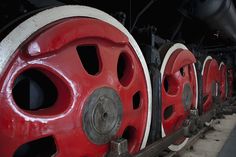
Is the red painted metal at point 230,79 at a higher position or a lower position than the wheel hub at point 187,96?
higher

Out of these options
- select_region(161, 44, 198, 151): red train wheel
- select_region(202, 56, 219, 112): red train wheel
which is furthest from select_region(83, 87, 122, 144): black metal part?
select_region(202, 56, 219, 112): red train wheel

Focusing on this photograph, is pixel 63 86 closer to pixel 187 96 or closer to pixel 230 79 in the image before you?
pixel 187 96

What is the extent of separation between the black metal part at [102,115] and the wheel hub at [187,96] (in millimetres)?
898

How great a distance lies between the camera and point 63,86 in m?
0.90

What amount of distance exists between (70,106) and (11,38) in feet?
1.00

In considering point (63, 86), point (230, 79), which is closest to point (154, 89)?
point (63, 86)

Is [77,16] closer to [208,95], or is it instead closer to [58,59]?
[58,59]

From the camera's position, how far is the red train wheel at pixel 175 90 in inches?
66.9

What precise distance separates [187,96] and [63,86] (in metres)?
1.26

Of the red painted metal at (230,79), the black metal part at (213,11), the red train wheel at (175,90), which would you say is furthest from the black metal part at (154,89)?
the red painted metal at (230,79)

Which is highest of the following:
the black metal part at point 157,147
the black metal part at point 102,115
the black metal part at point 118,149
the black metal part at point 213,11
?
the black metal part at point 213,11

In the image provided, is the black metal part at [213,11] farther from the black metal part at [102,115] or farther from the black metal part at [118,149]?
the black metal part at [118,149]

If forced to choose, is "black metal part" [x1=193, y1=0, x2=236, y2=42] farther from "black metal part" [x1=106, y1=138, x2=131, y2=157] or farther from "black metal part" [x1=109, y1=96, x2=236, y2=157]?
"black metal part" [x1=106, y1=138, x2=131, y2=157]

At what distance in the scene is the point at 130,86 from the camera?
1.20 meters
